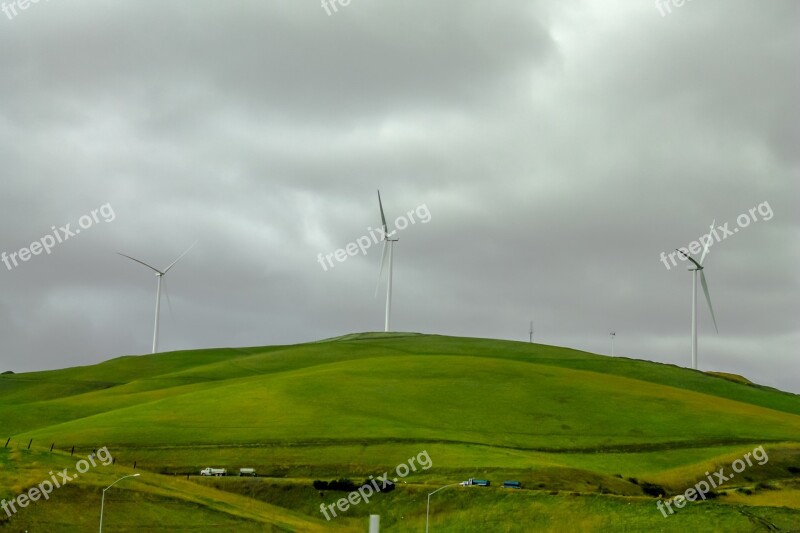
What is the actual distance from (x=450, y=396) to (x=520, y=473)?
49.1 metres

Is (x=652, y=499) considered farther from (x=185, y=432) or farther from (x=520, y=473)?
(x=185, y=432)

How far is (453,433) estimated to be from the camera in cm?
13950

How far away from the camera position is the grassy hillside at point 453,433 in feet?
362

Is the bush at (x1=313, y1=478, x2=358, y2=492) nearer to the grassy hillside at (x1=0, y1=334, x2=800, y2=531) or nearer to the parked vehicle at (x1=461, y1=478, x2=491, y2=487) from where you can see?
the grassy hillside at (x1=0, y1=334, x2=800, y2=531)

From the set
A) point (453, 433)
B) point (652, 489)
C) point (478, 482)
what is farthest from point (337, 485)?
Answer: point (652, 489)

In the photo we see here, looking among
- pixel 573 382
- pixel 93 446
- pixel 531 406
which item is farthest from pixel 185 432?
pixel 573 382

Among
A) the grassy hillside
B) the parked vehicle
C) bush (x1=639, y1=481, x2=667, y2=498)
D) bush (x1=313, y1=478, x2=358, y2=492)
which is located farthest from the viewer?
bush (x1=639, y1=481, x2=667, y2=498)

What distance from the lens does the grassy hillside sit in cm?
11044

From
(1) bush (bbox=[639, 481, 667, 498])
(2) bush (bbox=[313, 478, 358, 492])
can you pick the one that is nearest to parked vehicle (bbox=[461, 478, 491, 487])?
(2) bush (bbox=[313, 478, 358, 492])

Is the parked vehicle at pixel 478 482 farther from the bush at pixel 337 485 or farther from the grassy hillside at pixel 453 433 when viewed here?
the bush at pixel 337 485

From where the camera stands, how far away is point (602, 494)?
347 ft

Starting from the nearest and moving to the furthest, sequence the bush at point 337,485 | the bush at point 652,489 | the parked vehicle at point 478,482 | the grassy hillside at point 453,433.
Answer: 1. the parked vehicle at point 478,482
2. the grassy hillside at point 453,433
3. the bush at point 337,485
4. the bush at point 652,489

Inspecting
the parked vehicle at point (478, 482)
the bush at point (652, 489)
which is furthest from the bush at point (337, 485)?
the bush at point (652, 489)

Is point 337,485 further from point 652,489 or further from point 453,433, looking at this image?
point 652,489
